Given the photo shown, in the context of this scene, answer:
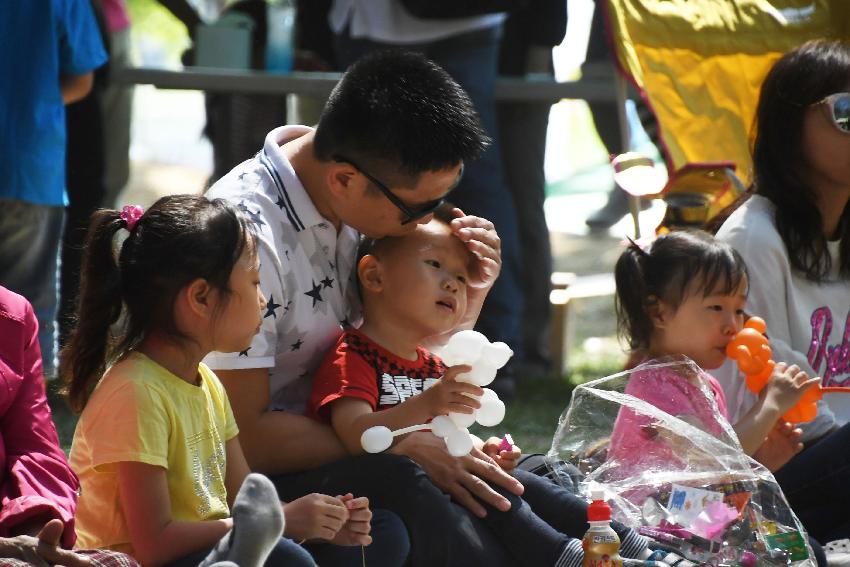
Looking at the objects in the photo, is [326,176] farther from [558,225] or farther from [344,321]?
[558,225]

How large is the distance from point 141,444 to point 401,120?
84 cm

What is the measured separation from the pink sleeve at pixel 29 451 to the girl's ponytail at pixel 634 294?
1.45 m

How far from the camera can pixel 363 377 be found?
2736 mm

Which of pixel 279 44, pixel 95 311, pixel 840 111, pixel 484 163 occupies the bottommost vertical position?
pixel 484 163

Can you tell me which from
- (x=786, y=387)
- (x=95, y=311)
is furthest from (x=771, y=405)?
(x=95, y=311)

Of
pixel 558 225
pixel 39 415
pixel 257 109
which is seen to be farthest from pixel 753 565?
pixel 558 225

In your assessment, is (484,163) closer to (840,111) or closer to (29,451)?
(840,111)

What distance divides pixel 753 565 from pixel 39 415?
1.47m

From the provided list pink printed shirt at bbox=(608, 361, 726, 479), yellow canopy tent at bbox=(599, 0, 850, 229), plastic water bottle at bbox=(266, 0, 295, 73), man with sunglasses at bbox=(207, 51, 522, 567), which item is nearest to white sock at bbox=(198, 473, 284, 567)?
man with sunglasses at bbox=(207, 51, 522, 567)

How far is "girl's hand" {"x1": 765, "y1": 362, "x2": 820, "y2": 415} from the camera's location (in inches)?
120

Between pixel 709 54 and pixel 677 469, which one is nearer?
pixel 677 469

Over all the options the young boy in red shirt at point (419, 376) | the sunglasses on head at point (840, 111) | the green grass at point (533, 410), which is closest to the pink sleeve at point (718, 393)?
the young boy in red shirt at point (419, 376)

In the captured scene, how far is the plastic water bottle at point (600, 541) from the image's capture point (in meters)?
2.52

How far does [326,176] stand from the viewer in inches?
110
